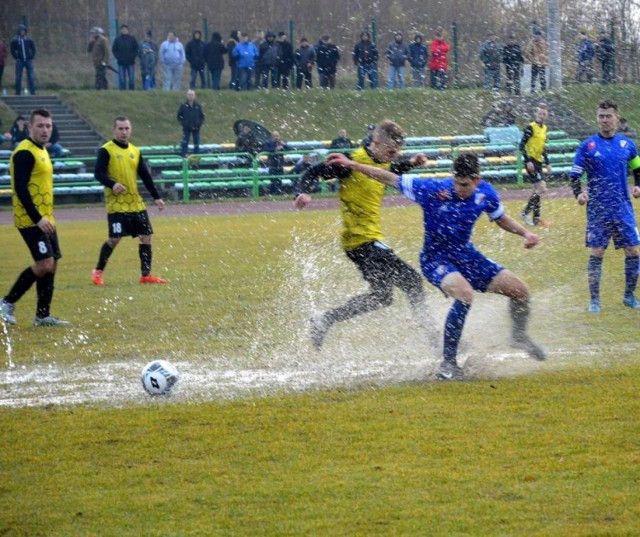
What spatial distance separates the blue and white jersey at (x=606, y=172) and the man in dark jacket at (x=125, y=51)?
2426 centimetres

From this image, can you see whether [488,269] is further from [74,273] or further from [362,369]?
[74,273]

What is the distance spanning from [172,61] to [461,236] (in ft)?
91.7

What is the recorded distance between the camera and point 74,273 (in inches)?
606

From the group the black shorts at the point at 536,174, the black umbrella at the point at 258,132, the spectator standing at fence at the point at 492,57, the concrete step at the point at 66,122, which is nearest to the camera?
the black shorts at the point at 536,174

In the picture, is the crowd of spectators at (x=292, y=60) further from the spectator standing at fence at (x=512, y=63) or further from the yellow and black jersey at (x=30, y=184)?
the yellow and black jersey at (x=30, y=184)

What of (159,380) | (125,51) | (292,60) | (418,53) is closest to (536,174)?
(159,380)

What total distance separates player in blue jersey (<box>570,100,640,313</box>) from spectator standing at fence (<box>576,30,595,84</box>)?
66.1ft

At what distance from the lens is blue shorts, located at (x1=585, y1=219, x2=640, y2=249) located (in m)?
10.8

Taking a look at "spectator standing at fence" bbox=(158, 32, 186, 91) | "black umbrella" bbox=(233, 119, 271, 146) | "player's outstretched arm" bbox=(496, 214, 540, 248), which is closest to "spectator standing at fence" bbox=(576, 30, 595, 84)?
"black umbrella" bbox=(233, 119, 271, 146)

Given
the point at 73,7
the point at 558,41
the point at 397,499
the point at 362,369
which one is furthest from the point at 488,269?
the point at 73,7

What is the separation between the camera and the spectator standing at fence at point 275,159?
96.2 feet

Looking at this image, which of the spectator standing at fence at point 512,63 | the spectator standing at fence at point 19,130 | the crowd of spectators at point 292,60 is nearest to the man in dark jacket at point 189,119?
the spectator standing at fence at point 19,130

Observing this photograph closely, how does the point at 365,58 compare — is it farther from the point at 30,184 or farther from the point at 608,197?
the point at 30,184

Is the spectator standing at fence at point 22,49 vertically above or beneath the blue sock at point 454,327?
above
